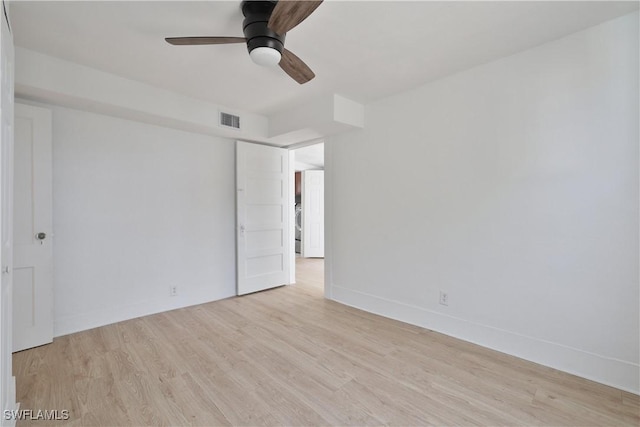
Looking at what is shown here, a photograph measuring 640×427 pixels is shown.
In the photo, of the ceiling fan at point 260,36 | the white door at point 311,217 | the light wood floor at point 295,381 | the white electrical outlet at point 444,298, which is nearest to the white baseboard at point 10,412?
the light wood floor at point 295,381

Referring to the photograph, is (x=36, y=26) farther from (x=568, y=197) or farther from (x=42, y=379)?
(x=568, y=197)

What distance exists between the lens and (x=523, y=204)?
2359mm

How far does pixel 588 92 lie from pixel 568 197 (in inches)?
29.5

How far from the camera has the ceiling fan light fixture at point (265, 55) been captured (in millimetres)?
1786

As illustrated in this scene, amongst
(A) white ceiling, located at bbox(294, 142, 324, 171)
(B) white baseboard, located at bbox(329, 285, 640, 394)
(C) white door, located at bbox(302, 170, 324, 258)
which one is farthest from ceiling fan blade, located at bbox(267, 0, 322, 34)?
(C) white door, located at bbox(302, 170, 324, 258)

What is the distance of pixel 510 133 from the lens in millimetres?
2414

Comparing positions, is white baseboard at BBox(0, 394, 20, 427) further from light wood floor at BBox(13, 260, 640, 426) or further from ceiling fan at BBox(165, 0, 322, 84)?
ceiling fan at BBox(165, 0, 322, 84)

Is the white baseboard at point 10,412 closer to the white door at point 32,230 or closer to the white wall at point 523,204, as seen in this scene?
the white door at point 32,230

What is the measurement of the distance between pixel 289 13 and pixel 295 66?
1.89 ft

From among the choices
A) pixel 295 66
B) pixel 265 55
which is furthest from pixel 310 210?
pixel 265 55

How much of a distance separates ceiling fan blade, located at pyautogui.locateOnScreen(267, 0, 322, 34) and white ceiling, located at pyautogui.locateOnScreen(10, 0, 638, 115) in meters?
0.36

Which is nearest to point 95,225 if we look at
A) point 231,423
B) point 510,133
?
point 231,423

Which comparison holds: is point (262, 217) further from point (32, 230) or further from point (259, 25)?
point (259, 25)

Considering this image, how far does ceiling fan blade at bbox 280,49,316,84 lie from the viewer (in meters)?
1.97
